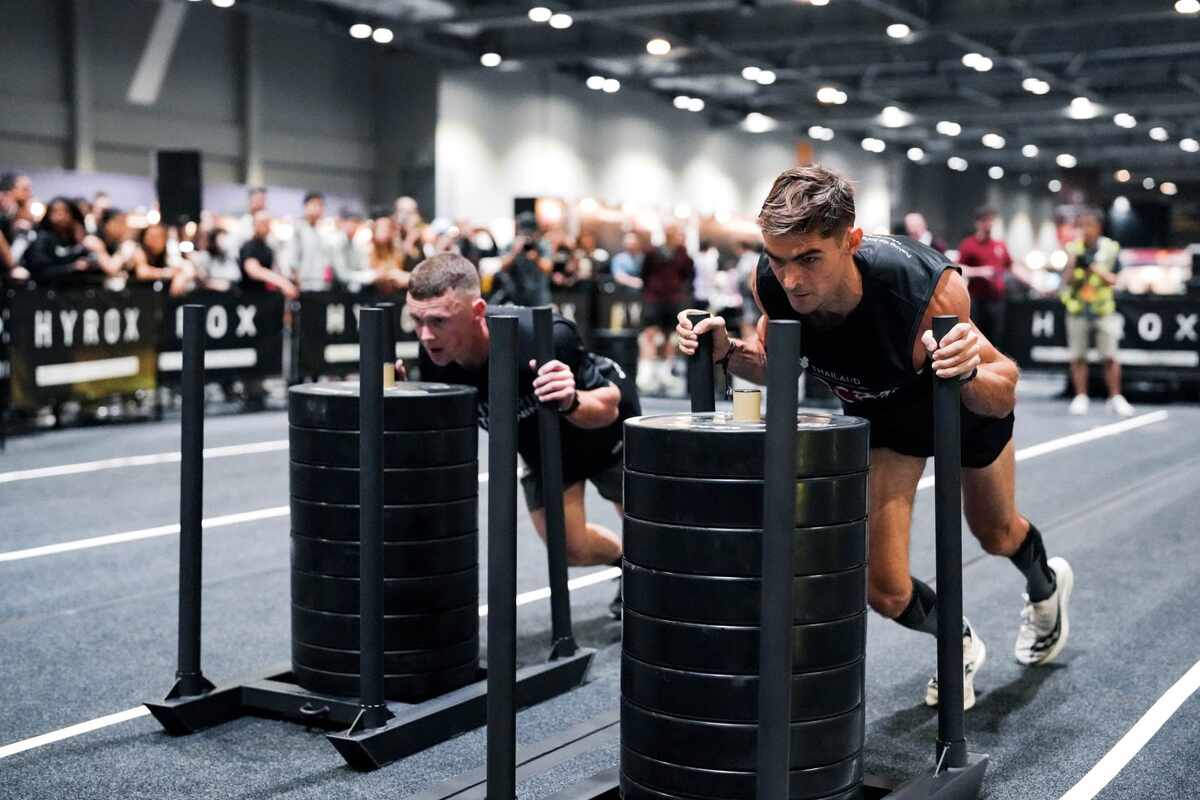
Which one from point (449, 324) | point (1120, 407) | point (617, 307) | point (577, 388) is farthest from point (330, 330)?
point (449, 324)

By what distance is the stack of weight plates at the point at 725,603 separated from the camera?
2.68 meters

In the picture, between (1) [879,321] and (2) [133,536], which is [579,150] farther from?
(1) [879,321]

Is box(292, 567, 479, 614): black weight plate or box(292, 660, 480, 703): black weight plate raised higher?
box(292, 567, 479, 614): black weight plate

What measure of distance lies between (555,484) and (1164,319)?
38.5ft

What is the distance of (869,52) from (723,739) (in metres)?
21.2

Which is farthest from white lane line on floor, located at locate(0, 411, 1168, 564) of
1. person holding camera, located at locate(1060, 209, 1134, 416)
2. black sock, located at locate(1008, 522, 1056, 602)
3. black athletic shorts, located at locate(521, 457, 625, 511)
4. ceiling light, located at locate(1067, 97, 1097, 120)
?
ceiling light, located at locate(1067, 97, 1097, 120)

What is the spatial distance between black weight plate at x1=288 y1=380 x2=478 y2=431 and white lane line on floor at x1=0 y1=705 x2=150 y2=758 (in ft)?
3.21


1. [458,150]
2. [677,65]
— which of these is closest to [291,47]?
[458,150]

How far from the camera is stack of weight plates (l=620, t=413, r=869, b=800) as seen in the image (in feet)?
8.80

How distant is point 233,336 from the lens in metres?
Answer: 12.2

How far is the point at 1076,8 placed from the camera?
17859 mm

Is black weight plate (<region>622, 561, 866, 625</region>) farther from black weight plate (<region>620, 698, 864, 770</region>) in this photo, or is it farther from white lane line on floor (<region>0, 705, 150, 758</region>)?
white lane line on floor (<region>0, 705, 150, 758</region>)

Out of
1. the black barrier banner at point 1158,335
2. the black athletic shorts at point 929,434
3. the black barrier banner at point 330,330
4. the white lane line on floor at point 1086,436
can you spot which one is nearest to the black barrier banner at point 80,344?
the black barrier banner at point 330,330

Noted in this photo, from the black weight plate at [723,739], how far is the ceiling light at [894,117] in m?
26.0
